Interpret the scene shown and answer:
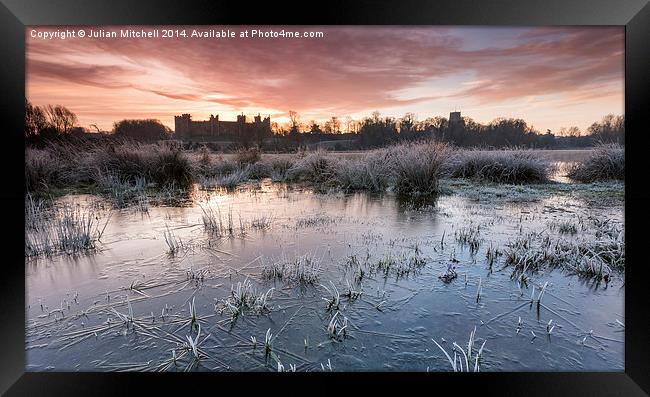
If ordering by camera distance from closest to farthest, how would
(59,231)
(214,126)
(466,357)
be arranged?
(466,357) → (59,231) → (214,126)

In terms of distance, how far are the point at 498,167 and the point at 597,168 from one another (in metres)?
1.45

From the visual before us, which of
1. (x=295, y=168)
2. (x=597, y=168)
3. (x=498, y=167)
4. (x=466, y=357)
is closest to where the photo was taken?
(x=466, y=357)

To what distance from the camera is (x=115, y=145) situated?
13.8 feet

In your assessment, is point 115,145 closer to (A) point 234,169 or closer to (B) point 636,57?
(A) point 234,169

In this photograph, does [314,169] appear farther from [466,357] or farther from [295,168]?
[466,357]

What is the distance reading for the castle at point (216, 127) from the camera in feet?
12.9

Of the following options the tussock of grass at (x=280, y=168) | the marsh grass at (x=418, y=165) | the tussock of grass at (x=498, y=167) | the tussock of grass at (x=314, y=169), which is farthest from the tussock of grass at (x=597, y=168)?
the tussock of grass at (x=280, y=168)

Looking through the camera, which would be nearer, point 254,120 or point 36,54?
point 36,54

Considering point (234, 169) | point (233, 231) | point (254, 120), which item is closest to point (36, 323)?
point (233, 231)

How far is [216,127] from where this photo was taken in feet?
14.0

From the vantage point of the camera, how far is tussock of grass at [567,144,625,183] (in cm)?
381
